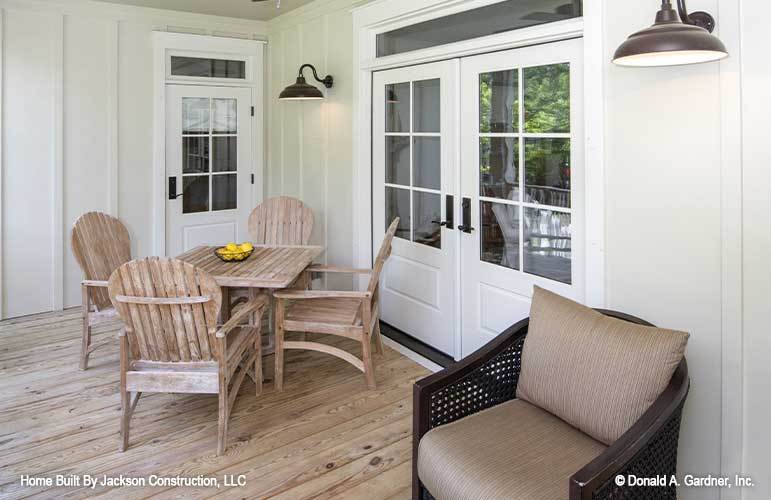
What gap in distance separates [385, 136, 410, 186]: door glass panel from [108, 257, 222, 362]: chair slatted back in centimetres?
203

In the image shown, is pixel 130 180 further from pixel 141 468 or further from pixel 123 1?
pixel 141 468

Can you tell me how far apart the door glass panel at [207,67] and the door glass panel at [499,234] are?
3.53m

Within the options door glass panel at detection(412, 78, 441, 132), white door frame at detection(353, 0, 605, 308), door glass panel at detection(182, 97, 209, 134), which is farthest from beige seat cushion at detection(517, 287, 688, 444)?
door glass panel at detection(182, 97, 209, 134)

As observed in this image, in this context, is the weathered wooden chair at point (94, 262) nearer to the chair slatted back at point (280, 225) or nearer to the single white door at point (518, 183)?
the chair slatted back at point (280, 225)

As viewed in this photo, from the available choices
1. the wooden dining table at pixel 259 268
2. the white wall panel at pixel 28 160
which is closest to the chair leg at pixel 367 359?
the wooden dining table at pixel 259 268

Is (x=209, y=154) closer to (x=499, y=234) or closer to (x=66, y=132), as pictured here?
(x=66, y=132)

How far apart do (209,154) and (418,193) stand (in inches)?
108

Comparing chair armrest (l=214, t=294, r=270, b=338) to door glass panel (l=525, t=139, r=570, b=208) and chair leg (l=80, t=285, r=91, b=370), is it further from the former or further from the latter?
door glass panel (l=525, t=139, r=570, b=208)

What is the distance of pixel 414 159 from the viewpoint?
4082 mm

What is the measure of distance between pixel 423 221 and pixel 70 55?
138 inches

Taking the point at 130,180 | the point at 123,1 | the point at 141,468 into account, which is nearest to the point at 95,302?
the point at 141,468

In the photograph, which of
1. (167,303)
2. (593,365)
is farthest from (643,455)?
(167,303)

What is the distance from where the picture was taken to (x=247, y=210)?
6078mm

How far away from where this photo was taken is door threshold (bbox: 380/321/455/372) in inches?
150
